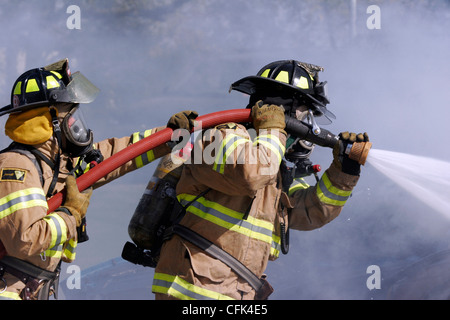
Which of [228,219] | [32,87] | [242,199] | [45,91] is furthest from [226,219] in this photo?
[32,87]

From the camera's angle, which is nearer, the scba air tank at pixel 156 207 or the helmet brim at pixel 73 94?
the helmet brim at pixel 73 94

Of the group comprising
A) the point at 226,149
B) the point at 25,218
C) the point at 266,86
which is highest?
the point at 266,86

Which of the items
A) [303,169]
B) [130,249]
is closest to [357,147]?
[303,169]

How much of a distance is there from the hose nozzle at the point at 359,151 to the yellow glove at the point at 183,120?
1538 millimetres

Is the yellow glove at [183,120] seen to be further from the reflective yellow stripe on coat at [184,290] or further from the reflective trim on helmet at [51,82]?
the reflective yellow stripe on coat at [184,290]

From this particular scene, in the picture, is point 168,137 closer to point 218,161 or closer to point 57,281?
point 218,161

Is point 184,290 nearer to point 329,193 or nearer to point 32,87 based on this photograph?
point 329,193

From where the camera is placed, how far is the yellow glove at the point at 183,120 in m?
4.95

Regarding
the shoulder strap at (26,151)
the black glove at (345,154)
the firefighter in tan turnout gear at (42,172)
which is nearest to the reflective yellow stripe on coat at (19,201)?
the firefighter in tan turnout gear at (42,172)

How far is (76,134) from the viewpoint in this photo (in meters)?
4.81

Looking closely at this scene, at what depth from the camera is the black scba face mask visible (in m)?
4.77

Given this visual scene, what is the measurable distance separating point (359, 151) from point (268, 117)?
3.31 ft

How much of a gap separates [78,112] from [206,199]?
4.85ft

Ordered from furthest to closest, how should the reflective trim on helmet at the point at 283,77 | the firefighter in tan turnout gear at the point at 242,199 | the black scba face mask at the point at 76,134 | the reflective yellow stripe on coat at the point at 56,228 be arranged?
the reflective trim on helmet at the point at 283,77
the black scba face mask at the point at 76,134
the firefighter in tan turnout gear at the point at 242,199
the reflective yellow stripe on coat at the point at 56,228
